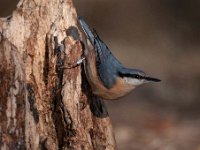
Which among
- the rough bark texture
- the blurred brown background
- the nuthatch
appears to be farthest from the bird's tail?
the blurred brown background

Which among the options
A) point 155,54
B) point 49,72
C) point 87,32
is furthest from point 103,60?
point 155,54

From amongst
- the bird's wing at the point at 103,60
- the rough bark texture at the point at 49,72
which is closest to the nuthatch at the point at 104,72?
the bird's wing at the point at 103,60

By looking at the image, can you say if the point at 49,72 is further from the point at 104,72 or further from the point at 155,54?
the point at 155,54

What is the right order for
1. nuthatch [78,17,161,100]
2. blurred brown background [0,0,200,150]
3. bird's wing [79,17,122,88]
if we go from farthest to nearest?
blurred brown background [0,0,200,150], bird's wing [79,17,122,88], nuthatch [78,17,161,100]

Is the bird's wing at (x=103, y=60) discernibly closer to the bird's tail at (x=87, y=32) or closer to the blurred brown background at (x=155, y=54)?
the bird's tail at (x=87, y=32)

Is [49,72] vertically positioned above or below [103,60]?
below

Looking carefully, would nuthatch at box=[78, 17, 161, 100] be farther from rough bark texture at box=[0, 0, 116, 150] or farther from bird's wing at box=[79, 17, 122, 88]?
rough bark texture at box=[0, 0, 116, 150]

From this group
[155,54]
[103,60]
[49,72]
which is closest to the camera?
[49,72]
